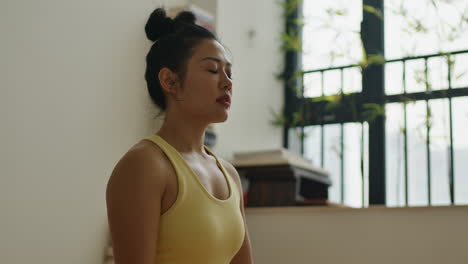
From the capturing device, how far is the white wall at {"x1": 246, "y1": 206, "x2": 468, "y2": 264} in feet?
6.91

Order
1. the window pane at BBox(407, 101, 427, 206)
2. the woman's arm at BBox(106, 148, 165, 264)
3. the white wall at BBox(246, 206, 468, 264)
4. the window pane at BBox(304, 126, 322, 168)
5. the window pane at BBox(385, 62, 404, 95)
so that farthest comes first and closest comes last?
the window pane at BBox(304, 126, 322, 168), the window pane at BBox(385, 62, 404, 95), the window pane at BBox(407, 101, 427, 206), the white wall at BBox(246, 206, 468, 264), the woman's arm at BBox(106, 148, 165, 264)

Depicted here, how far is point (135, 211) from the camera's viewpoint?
3.60 feet

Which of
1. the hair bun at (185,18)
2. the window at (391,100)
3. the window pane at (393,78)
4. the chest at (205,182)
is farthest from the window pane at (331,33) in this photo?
the chest at (205,182)

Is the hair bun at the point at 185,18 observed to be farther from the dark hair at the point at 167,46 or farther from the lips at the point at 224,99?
the lips at the point at 224,99

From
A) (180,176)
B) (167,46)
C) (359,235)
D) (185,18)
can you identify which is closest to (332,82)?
(359,235)

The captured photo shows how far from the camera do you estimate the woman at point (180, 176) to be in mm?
1103

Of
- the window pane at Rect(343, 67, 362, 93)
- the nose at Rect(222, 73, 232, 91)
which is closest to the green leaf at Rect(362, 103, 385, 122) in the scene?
the window pane at Rect(343, 67, 362, 93)

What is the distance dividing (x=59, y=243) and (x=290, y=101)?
1.61m

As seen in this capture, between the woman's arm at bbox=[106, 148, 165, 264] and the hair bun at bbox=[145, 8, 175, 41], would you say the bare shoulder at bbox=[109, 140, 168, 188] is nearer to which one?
the woman's arm at bbox=[106, 148, 165, 264]

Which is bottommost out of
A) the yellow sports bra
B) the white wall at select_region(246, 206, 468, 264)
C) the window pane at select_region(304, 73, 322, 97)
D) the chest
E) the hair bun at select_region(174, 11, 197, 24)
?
the white wall at select_region(246, 206, 468, 264)

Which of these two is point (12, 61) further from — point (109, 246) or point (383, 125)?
point (383, 125)

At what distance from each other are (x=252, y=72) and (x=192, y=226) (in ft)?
6.76

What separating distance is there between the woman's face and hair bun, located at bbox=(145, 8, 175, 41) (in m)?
0.12

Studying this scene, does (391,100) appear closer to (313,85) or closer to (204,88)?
(313,85)
